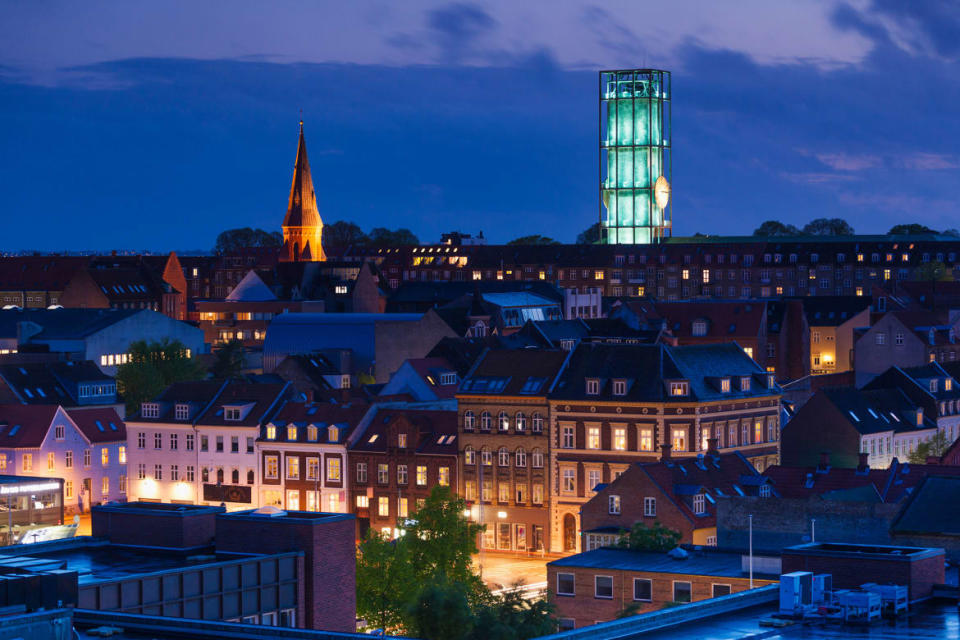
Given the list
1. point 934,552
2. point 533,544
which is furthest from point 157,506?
point 533,544

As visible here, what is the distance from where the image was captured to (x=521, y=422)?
4348 inches

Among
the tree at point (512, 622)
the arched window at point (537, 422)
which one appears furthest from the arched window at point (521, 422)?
the tree at point (512, 622)

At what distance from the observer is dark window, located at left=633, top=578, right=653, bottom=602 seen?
74250 millimetres

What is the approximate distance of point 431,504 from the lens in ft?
292

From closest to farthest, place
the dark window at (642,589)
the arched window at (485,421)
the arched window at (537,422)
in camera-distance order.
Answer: the dark window at (642,589), the arched window at (537,422), the arched window at (485,421)

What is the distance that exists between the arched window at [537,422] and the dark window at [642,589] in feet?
116

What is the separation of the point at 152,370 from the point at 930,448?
60.6m

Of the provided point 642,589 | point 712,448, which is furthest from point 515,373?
point 642,589

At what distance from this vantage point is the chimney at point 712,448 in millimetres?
98812

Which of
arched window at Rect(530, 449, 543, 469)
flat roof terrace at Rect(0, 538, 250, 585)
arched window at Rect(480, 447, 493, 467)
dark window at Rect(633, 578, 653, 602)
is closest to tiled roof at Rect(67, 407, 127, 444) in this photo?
arched window at Rect(480, 447, 493, 467)

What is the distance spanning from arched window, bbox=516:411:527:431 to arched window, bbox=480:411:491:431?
1.79 metres

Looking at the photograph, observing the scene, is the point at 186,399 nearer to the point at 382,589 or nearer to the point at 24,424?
the point at 24,424

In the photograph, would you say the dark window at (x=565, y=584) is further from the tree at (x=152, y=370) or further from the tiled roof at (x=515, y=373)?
the tree at (x=152, y=370)

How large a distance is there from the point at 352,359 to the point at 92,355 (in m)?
22.1
